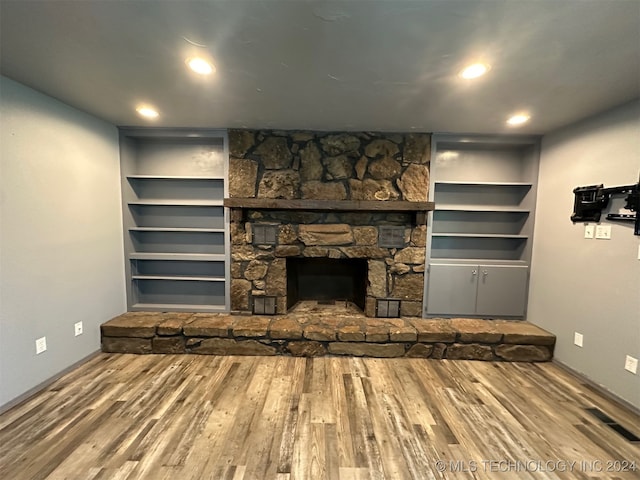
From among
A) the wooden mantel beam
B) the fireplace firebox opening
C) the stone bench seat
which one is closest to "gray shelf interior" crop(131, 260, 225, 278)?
the stone bench seat

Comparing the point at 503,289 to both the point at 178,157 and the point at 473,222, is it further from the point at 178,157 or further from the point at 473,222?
the point at 178,157

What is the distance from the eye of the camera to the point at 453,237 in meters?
3.20

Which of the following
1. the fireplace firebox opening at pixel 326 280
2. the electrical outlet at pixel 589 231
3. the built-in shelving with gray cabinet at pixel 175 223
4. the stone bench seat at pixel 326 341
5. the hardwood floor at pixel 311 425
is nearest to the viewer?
the hardwood floor at pixel 311 425

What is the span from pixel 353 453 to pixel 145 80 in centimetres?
275

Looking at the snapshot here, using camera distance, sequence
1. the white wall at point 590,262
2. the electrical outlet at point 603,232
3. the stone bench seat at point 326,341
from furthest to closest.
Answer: the stone bench seat at point 326,341
the electrical outlet at point 603,232
the white wall at point 590,262

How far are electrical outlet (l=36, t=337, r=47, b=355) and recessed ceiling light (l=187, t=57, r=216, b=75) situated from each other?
236 cm

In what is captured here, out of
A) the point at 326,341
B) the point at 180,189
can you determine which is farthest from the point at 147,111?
the point at 326,341

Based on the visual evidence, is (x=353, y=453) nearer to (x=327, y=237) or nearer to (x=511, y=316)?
(x=327, y=237)

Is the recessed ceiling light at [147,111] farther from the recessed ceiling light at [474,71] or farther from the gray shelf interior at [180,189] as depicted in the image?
the recessed ceiling light at [474,71]

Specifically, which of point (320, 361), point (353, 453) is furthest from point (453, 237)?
point (353, 453)

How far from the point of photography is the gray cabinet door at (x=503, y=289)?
2920 millimetres

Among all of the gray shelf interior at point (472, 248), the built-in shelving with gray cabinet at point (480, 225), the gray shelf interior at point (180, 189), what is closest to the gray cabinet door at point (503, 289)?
the built-in shelving with gray cabinet at point (480, 225)

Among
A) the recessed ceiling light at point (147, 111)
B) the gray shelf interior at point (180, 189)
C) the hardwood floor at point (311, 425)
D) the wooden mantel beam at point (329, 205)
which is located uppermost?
the recessed ceiling light at point (147, 111)

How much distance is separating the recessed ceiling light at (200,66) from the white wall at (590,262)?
10.1ft
